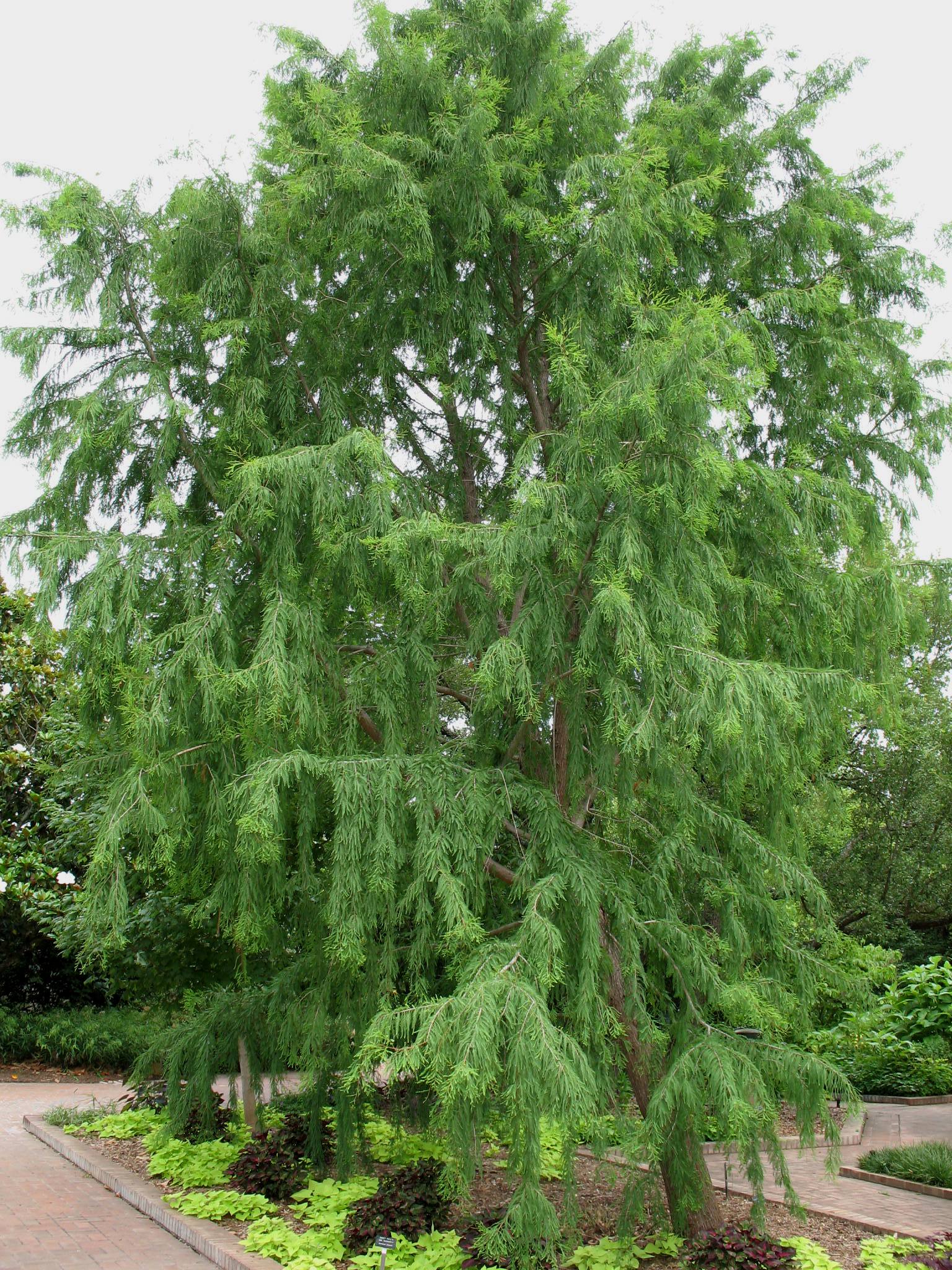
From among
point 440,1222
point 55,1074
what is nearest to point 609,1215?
point 440,1222

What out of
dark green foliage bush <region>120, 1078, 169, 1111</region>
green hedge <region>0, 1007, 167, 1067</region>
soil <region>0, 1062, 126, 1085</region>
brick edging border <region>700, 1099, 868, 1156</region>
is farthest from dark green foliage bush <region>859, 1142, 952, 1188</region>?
soil <region>0, 1062, 126, 1085</region>

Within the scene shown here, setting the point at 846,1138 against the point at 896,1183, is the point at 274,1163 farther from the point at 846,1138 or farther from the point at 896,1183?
the point at 846,1138

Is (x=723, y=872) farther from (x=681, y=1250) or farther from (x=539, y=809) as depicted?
(x=681, y=1250)

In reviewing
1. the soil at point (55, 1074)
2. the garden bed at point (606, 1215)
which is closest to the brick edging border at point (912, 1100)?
the garden bed at point (606, 1215)

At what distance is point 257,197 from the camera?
6.32m

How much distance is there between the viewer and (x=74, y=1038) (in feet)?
47.3

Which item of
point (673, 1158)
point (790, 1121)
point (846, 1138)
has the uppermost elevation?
point (673, 1158)

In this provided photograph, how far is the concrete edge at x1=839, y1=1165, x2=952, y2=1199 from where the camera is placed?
7.75m

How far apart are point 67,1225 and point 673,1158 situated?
4118 mm

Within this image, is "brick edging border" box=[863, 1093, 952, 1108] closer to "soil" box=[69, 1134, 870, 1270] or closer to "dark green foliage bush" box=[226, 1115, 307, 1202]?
"soil" box=[69, 1134, 870, 1270]

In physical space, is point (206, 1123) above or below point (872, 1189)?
above

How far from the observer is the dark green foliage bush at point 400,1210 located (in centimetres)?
585

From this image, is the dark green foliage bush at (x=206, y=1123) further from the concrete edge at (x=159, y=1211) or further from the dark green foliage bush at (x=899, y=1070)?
the dark green foliage bush at (x=899, y=1070)

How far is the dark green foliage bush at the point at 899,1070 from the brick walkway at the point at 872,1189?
1.09 meters
